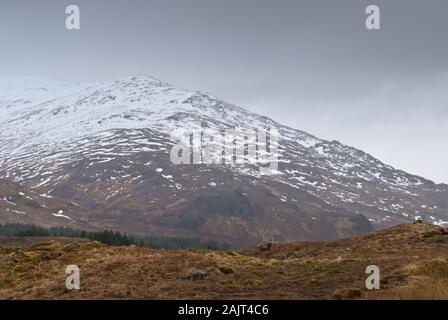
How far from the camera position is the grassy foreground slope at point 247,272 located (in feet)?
78.5

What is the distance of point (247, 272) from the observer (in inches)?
1172

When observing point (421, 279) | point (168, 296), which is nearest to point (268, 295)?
point (168, 296)

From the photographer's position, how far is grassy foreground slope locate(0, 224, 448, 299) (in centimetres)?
2392

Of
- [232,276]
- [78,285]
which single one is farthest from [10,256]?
[232,276]

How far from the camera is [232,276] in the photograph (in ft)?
93.6
